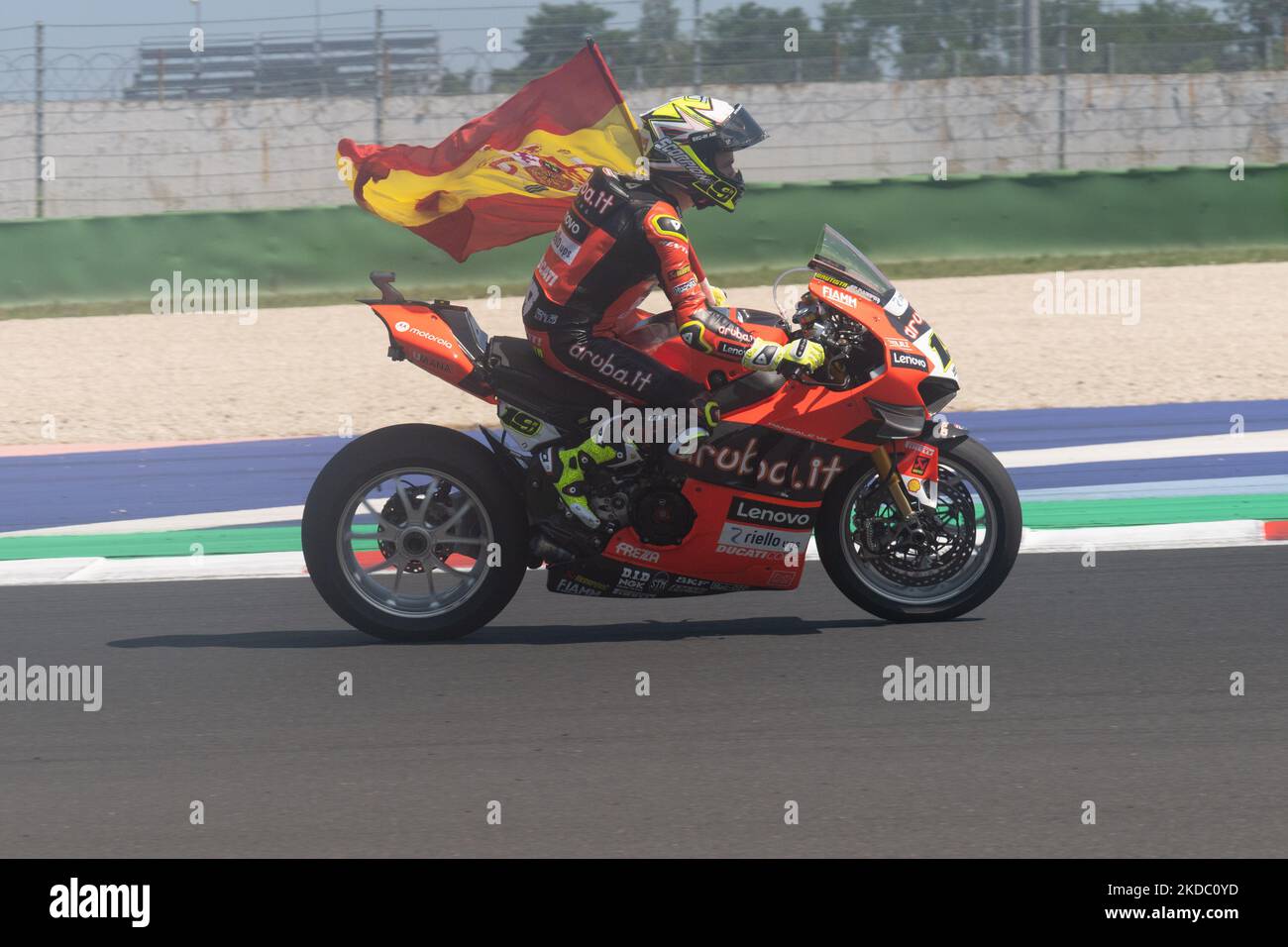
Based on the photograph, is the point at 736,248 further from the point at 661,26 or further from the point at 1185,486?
the point at 1185,486

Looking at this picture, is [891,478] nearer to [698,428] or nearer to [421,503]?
[698,428]

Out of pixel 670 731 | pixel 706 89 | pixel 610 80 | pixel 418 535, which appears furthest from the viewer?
pixel 706 89

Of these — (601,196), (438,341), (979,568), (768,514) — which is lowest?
(979,568)

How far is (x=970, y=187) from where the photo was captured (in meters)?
18.1

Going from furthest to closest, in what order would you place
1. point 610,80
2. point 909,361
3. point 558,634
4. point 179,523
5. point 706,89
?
point 706,89, point 179,523, point 610,80, point 558,634, point 909,361

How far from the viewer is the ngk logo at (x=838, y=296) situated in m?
6.48

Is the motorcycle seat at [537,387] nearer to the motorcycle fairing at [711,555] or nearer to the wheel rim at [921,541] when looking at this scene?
the motorcycle fairing at [711,555]

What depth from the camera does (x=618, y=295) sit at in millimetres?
6504

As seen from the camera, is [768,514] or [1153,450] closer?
[768,514]

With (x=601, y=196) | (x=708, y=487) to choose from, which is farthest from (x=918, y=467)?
(x=601, y=196)

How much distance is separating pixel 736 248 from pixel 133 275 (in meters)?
5.80

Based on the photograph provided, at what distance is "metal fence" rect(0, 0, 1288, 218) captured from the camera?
18016 mm

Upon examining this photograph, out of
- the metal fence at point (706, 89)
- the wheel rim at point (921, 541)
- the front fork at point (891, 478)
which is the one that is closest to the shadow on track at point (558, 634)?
the wheel rim at point (921, 541)

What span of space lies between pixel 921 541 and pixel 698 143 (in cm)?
163
